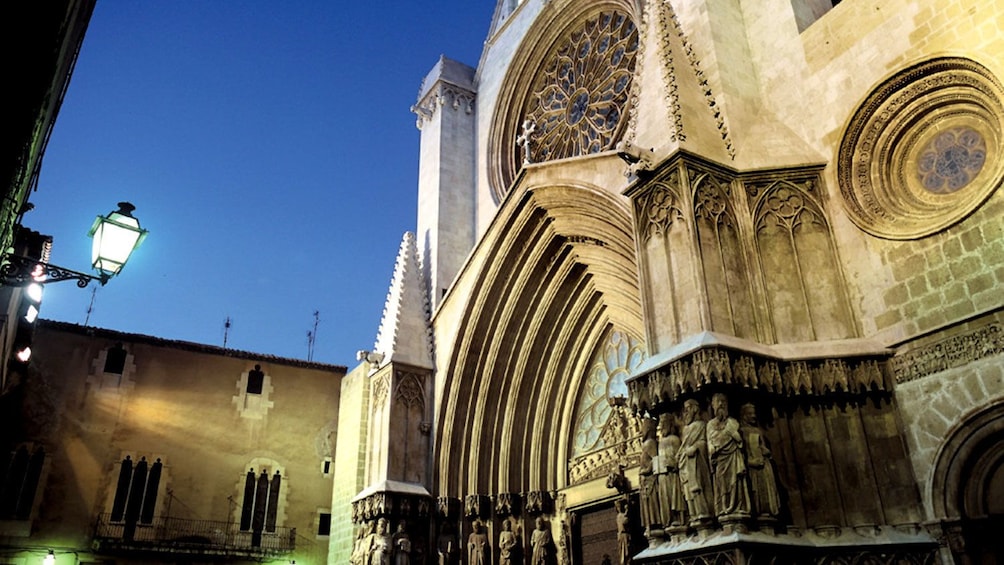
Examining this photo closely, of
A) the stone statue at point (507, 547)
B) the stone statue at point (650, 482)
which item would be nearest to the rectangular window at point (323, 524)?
the stone statue at point (507, 547)

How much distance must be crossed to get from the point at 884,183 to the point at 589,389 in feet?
18.9

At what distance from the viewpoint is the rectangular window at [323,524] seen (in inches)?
706

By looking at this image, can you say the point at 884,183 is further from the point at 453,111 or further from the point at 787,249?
the point at 453,111

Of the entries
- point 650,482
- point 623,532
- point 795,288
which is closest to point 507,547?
point 623,532

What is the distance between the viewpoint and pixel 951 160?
679cm

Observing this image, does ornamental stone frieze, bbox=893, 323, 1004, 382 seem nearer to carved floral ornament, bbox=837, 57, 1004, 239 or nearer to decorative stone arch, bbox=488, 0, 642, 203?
carved floral ornament, bbox=837, 57, 1004, 239

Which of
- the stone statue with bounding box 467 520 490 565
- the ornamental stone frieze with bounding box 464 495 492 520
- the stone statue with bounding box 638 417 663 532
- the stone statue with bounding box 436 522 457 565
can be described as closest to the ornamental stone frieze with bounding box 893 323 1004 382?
the stone statue with bounding box 638 417 663 532

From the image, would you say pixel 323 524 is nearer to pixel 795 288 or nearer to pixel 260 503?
pixel 260 503

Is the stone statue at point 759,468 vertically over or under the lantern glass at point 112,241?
under

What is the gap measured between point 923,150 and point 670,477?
3655 mm

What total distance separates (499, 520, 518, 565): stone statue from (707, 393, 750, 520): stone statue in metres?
5.74

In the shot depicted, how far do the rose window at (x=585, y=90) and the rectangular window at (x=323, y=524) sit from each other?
9.60 m

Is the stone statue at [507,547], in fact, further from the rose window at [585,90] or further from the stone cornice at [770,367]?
the rose window at [585,90]

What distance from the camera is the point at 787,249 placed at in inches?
287
